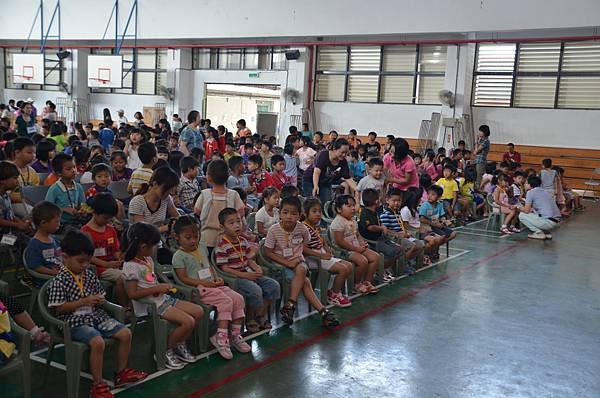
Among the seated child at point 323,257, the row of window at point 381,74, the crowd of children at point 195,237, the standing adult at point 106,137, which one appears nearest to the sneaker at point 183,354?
the crowd of children at point 195,237

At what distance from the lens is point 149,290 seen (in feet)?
11.7

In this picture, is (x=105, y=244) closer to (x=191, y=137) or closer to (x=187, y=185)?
(x=187, y=185)

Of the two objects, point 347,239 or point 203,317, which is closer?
point 203,317

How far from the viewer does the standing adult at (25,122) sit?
35.6 feet

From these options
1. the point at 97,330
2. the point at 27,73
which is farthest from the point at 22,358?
the point at 27,73

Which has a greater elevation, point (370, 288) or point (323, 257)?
point (323, 257)

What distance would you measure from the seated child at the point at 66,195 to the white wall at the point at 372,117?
12.5m

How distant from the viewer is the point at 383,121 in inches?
655

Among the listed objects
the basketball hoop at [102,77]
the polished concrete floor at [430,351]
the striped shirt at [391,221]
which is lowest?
the polished concrete floor at [430,351]

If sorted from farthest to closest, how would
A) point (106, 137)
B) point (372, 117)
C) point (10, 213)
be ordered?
1. point (372, 117)
2. point (106, 137)
3. point (10, 213)

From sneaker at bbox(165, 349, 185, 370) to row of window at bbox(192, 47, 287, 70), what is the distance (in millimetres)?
14866

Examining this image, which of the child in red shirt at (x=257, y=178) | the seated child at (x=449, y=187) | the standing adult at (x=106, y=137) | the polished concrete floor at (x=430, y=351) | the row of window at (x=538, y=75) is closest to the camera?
the polished concrete floor at (x=430, y=351)

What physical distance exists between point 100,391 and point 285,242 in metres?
2.00

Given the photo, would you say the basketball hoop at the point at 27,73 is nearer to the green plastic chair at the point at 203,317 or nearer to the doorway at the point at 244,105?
the doorway at the point at 244,105
